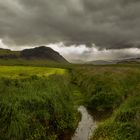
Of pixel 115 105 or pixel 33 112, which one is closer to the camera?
pixel 33 112

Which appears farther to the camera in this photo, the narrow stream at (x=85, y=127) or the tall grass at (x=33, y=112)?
the narrow stream at (x=85, y=127)

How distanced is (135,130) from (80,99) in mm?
26138

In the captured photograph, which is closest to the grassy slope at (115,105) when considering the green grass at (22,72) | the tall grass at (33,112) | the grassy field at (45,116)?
the grassy field at (45,116)

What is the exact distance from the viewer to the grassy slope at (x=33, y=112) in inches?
778

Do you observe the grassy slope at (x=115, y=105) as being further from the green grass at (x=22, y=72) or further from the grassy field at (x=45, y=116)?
the green grass at (x=22, y=72)

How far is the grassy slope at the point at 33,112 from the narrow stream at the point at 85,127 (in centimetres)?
86

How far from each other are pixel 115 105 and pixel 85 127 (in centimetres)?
839

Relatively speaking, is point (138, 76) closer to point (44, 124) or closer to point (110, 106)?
point (110, 106)

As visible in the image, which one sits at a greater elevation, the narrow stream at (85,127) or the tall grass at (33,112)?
the tall grass at (33,112)

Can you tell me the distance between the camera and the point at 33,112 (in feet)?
A: 73.2

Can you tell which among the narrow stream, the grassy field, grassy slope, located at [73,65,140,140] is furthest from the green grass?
the grassy field

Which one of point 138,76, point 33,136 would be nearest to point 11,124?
point 33,136

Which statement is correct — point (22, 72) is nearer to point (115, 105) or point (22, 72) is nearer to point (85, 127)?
point (115, 105)

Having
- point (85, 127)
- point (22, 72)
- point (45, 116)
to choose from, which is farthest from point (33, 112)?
point (22, 72)
